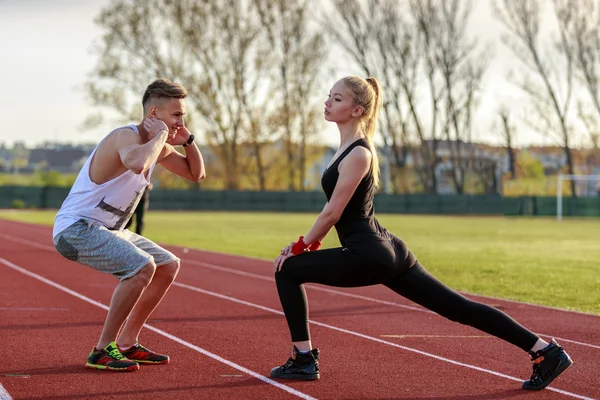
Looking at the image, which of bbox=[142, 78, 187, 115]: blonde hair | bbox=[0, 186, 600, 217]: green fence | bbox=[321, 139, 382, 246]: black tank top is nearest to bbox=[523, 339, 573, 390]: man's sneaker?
bbox=[321, 139, 382, 246]: black tank top

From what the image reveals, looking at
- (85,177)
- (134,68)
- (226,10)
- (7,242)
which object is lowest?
(7,242)

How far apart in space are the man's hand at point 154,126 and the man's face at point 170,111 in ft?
0.23

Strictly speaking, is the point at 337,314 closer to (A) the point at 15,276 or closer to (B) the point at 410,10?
(A) the point at 15,276

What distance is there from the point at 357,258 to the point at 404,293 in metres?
0.49

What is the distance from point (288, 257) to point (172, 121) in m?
1.28

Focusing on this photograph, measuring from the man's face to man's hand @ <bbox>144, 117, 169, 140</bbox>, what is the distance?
0.23 feet

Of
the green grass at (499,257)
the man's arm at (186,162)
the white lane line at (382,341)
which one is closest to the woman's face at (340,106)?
the man's arm at (186,162)

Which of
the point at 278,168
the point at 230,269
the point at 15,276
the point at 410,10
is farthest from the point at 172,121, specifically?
the point at 278,168

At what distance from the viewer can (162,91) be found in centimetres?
660

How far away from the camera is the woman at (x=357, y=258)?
5.99m

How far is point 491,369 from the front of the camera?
708 centimetres

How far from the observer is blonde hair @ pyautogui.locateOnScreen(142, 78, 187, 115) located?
21.7 feet

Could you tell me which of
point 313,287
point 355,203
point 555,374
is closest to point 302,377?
point 355,203

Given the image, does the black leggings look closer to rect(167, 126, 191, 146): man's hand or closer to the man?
the man
